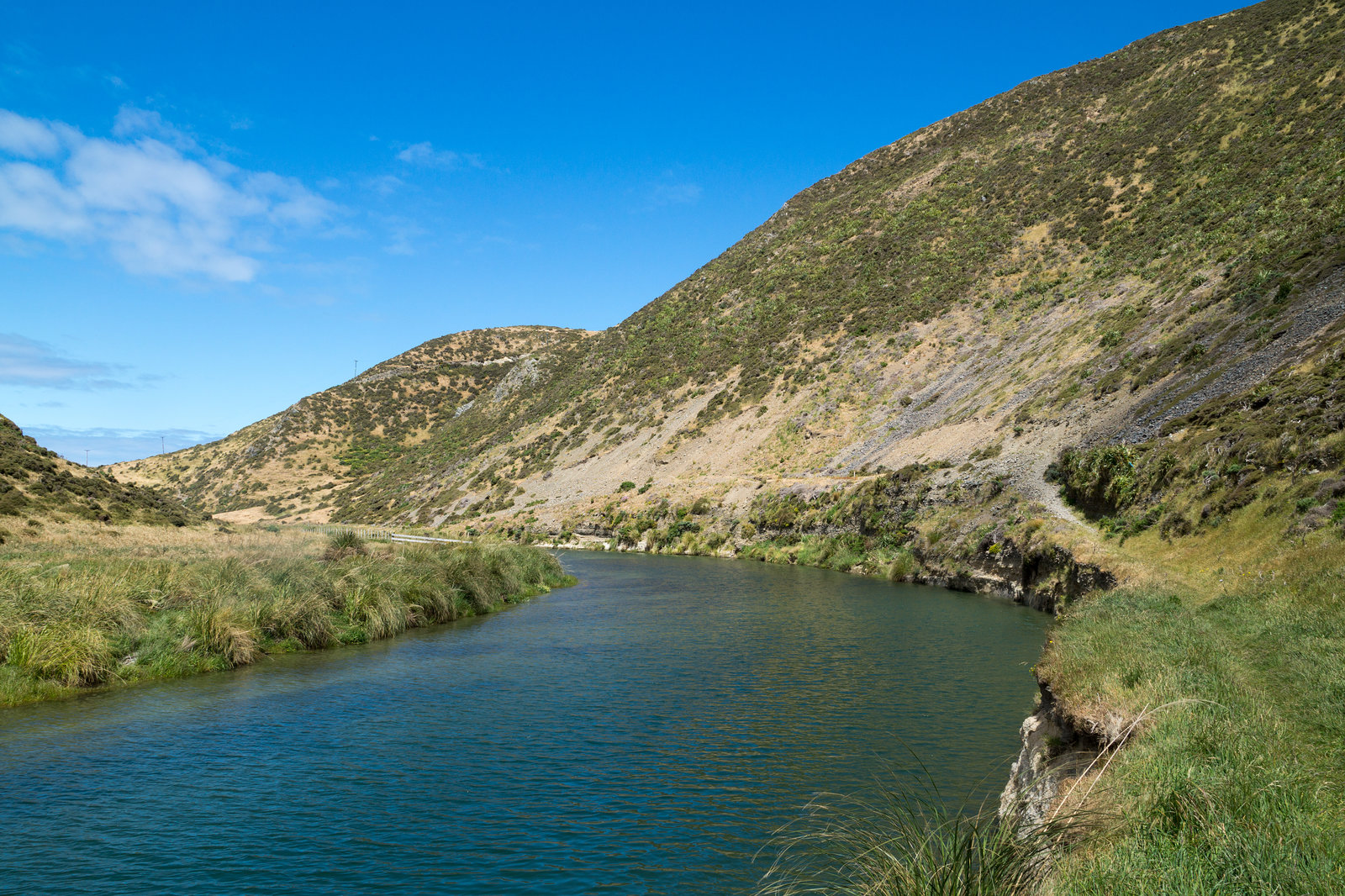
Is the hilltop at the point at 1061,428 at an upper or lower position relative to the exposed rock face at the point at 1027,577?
upper

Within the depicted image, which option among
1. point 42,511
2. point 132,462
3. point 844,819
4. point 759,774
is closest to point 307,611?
point 759,774

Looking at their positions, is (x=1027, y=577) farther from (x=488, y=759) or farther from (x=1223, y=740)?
(x=1223, y=740)

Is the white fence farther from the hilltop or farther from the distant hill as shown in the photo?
the distant hill

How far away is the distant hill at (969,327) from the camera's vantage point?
39.8 metres

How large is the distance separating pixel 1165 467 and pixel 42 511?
43.1 metres

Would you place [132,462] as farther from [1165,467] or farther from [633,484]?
[1165,467]

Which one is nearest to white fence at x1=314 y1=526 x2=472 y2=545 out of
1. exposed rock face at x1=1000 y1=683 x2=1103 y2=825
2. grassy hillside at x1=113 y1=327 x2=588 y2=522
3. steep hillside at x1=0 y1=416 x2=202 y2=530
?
steep hillside at x1=0 y1=416 x2=202 y2=530

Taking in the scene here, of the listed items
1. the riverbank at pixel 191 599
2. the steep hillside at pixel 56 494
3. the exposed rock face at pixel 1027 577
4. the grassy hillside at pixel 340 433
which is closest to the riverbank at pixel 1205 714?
the exposed rock face at pixel 1027 577

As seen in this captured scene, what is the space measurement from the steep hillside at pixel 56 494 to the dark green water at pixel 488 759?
1898cm

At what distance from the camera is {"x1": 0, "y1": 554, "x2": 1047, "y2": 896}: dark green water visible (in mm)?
9180

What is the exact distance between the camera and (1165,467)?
2653 centimetres

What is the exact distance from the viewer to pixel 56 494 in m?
34.1

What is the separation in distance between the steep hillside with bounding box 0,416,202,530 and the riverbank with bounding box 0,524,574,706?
1.80 m

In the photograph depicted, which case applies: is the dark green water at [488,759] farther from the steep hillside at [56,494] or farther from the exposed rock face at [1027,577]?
the steep hillside at [56,494]
